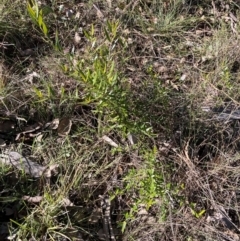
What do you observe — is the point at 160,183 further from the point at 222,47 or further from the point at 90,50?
→ the point at 222,47

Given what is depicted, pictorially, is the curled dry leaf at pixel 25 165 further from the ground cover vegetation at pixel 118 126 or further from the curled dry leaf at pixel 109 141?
the curled dry leaf at pixel 109 141

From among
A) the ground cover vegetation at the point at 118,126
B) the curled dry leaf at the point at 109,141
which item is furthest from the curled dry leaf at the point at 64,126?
the curled dry leaf at the point at 109,141

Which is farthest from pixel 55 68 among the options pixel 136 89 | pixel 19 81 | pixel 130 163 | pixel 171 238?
pixel 171 238

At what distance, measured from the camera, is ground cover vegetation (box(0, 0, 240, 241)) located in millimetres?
2281

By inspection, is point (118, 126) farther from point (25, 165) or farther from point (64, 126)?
point (25, 165)

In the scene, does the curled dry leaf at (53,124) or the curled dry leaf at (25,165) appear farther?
the curled dry leaf at (53,124)

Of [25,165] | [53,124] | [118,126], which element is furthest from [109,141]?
[25,165]

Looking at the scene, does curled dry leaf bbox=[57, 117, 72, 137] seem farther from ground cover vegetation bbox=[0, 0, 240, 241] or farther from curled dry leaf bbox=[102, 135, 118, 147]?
curled dry leaf bbox=[102, 135, 118, 147]

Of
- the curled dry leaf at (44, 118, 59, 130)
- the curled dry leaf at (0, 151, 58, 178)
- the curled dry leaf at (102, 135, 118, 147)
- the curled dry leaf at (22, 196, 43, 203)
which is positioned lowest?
the curled dry leaf at (22, 196, 43, 203)

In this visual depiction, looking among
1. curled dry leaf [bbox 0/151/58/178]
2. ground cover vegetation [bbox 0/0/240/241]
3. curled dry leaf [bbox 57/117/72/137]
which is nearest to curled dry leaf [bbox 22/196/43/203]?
ground cover vegetation [bbox 0/0/240/241]

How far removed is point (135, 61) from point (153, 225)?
1154 mm

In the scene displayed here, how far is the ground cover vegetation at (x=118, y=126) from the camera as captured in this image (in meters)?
2.28

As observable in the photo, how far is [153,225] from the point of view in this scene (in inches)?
91.8

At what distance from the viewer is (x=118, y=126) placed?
2.39 m
